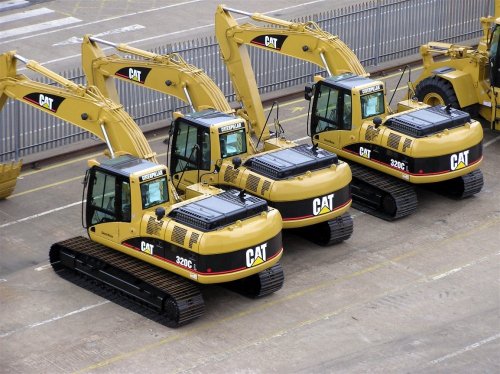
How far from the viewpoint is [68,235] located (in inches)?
1147

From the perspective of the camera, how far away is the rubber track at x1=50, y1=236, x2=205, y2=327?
82.6 ft

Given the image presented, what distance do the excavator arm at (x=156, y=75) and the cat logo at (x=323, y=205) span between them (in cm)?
337

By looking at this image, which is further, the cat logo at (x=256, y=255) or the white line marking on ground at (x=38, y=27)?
the white line marking on ground at (x=38, y=27)

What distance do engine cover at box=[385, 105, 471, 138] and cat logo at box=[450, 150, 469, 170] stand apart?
0.65 meters

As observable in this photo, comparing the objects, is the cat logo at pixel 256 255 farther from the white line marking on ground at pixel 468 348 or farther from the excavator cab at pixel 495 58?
the excavator cab at pixel 495 58

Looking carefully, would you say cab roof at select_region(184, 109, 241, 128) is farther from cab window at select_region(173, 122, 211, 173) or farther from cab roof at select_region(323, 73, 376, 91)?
cab roof at select_region(323, 73, 376, 91)

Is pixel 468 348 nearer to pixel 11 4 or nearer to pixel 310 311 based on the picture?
pixel 310 311

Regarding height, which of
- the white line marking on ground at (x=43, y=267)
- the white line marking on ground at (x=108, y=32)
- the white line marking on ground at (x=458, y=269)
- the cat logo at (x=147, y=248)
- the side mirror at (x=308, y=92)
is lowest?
the white line marking on ground at (x=458, y=269)

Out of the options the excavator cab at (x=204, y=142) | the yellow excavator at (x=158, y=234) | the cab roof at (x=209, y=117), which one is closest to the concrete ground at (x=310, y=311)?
the yellow excavator at (x=158, y=234)

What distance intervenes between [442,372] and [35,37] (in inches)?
882

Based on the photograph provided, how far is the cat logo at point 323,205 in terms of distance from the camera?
91.0ft

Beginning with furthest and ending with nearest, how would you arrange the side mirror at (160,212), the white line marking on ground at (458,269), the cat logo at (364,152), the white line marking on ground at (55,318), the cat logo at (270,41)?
1. the cat logo at (270,41)
2. the cat logo at (364,152)
3. the white line marking on ground at (458,269)
4. the side mirror at (160,212)
5. the white line marking on ground at (55,318)

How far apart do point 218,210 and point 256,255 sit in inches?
42.2

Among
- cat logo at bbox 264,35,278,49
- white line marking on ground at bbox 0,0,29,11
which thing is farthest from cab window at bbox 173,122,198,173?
white line marking on ground at bbox 0,0,29,11
